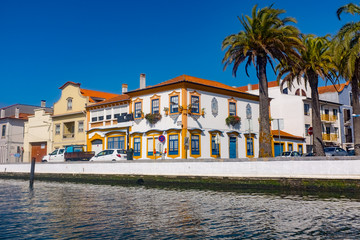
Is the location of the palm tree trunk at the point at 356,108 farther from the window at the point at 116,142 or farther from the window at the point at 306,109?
the window at the point at 306,109

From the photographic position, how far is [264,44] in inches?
1061

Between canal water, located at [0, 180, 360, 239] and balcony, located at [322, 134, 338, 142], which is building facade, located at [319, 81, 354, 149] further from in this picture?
canal water, located at [0, 180, 360, 239]

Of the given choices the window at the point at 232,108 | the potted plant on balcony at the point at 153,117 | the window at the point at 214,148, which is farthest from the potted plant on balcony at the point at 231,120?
the potted plant on balcony at the point at 153,117

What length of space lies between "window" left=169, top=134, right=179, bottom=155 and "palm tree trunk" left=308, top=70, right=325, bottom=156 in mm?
13119

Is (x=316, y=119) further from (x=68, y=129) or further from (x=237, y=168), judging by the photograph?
(x=68, y=129)

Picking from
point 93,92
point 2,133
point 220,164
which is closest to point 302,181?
point 220,164

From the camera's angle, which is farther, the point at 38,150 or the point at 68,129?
the point at 38,150

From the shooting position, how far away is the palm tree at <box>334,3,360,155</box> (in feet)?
81.4

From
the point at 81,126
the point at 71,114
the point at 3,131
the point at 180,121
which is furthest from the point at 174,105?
the point at 3,131

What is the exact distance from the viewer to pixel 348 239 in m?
10.2

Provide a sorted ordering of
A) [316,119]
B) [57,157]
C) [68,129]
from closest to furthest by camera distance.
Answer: [316,119] < [57,157] < [68,129]

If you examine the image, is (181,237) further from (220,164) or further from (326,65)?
(326,65)

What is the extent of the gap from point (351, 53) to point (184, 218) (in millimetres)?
18010

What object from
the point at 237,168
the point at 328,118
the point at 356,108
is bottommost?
the point at 237,168
